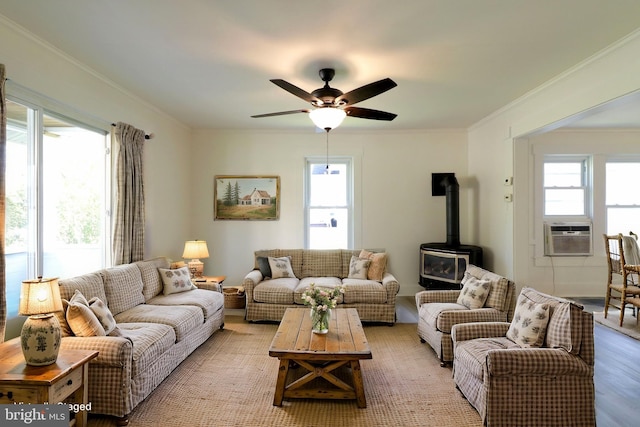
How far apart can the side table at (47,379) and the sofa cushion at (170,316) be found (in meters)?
0.81

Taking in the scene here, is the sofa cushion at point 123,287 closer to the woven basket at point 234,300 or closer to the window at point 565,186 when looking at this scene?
the woven basket at point 234,300

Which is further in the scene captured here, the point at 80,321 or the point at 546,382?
the point at 80,321

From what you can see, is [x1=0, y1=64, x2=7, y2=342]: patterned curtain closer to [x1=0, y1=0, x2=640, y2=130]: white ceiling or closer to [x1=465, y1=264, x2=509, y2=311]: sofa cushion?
[x1=0, y1=0, x2=640, y2=130]: white ceiling

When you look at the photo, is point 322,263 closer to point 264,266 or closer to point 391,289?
point 264,266

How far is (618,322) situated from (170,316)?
529 centimetres

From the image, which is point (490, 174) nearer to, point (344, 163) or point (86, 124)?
point (344, 163)

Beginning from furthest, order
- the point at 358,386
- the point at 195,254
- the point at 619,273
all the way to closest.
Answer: the point at 195,254 → the point at 619,273 → the point at 358,386

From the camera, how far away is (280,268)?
4980 mm

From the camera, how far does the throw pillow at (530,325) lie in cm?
243

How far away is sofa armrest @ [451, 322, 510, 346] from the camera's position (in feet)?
9.25

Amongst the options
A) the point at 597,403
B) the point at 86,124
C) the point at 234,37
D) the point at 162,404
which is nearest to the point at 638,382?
the point at 597,403

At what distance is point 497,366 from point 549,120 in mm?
2862

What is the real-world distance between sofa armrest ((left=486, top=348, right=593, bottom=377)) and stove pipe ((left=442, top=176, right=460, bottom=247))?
3240mm

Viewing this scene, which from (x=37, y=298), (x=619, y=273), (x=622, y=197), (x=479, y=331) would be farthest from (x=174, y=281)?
(x=622, y=197)
